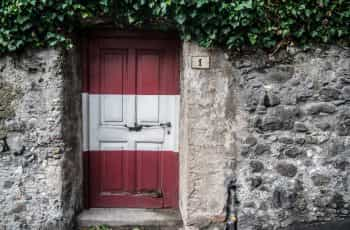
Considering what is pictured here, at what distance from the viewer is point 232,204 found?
3.06 metres

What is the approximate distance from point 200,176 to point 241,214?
57 cm

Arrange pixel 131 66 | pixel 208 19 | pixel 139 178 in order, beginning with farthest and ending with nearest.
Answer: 1. pixel 139 178
2. pixel 131 66
3. pixel 208 19

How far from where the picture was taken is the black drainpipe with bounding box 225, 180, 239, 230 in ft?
10.0

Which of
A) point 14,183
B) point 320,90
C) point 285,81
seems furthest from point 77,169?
point 320,90

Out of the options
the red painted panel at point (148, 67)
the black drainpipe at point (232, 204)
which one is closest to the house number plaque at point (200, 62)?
the red painted panel at point (148, 67)

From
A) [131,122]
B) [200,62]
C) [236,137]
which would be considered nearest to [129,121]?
[131,122]

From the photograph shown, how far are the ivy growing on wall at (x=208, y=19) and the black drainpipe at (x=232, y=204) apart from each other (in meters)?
1.41

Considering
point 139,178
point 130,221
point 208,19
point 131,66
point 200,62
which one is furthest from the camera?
point 139,178

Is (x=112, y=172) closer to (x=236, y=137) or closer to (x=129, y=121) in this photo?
(x=129, y=121)

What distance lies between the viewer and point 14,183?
3053mm

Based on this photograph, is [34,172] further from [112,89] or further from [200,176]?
[200,176]

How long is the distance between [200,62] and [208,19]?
0.41m

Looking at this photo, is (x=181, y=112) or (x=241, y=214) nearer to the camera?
(x=241, y=214)

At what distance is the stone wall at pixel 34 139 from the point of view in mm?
3014
